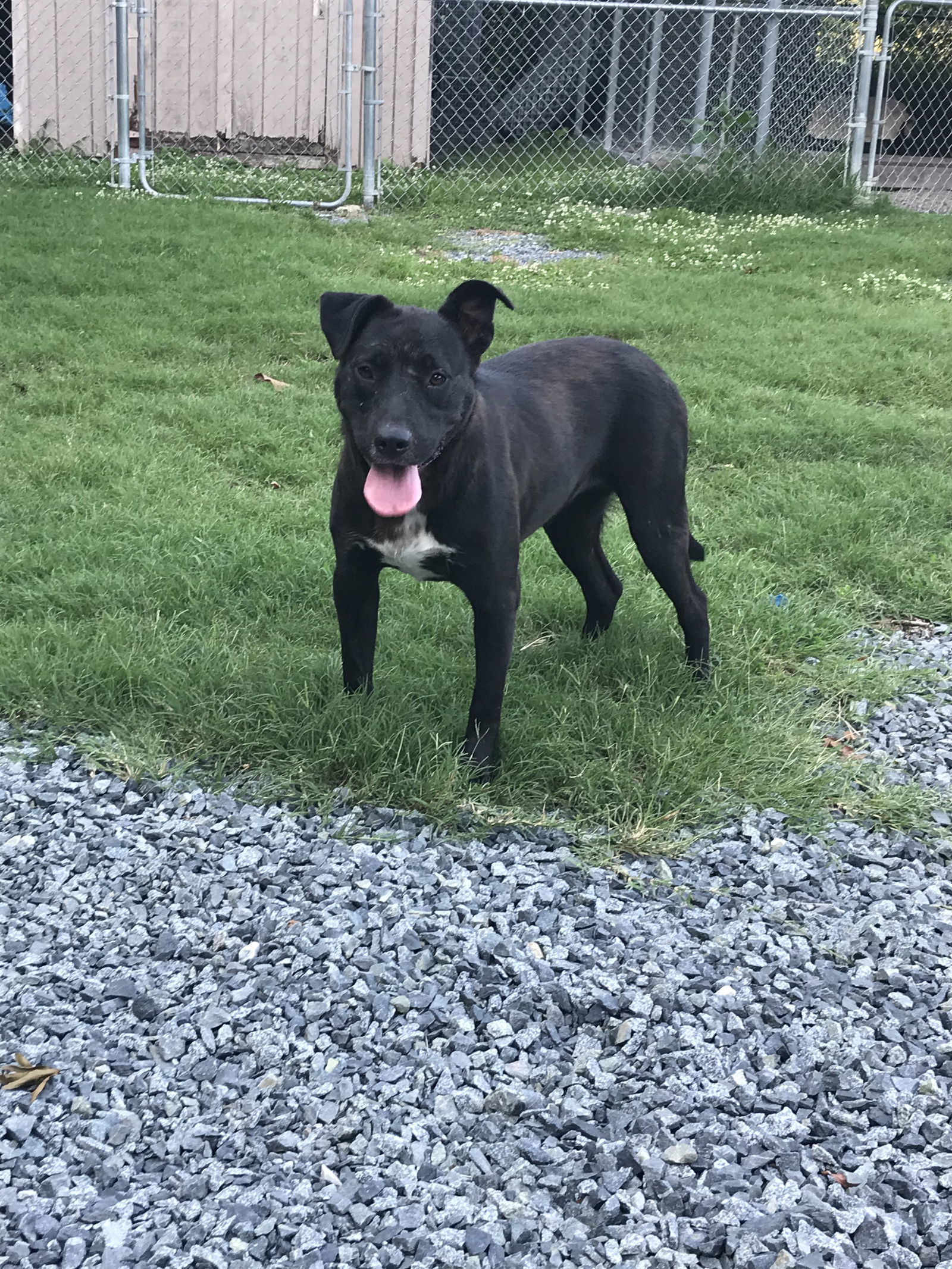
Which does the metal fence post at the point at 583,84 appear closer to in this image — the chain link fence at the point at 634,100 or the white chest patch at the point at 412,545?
the chain link fence at the point at 634,100

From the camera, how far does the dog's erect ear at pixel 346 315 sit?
3012mm

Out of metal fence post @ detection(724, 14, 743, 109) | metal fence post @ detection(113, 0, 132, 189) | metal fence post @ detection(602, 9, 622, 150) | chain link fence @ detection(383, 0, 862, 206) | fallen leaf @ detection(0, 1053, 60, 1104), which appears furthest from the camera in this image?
metal fence post @ detection(602, 9, 622, 150)

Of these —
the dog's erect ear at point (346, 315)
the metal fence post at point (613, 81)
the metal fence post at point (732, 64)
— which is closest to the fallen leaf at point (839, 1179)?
the dog's erect ear at point (346, 315)

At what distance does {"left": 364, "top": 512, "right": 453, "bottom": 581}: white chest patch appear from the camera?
3055 millimetres

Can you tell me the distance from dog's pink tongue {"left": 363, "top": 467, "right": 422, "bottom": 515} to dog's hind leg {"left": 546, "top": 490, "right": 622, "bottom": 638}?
1.09 meters

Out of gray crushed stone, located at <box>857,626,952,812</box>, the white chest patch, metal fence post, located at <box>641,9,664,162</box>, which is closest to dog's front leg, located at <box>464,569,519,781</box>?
the white chest patch

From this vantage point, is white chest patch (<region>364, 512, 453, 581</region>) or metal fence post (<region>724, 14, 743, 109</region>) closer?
white chest patch (<region>364, 512, 453, 581</region>)

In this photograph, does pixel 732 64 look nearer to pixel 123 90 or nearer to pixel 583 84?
pixel 583 84

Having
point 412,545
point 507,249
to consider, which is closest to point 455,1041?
point 412,545

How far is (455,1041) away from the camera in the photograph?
7.79 feet

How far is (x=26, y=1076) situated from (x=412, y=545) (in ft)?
4.92

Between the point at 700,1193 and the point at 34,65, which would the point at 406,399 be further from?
the point at 34,65

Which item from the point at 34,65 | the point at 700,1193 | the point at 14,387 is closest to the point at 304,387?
the point at 14,387

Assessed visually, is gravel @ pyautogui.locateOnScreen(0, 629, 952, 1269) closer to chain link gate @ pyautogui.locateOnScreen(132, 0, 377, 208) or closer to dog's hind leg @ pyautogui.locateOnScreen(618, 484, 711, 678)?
dog's hind leg @ pyautogui.locateOnScreen(618, 484, 711, 678)
